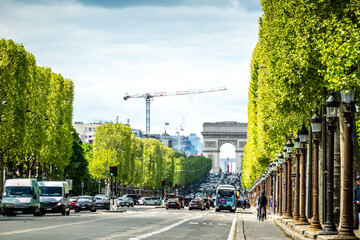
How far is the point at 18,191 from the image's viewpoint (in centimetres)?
4319

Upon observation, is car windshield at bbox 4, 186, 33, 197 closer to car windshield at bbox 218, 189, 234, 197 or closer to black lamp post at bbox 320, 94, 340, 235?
black lamp post at bbox 320, 94, 340, 235

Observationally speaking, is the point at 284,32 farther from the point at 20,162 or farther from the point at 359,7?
the point at 20,162

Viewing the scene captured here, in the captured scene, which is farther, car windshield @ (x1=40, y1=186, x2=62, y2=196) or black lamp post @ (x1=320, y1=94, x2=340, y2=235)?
car windshield @ (x1=40, y1=186, x2=62, y2=196)

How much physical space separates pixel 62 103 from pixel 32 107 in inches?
466

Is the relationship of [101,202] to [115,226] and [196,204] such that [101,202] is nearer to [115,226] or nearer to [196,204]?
[196,204]

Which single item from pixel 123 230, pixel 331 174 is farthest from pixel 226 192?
pixel 331 174

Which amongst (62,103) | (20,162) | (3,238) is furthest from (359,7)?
(62,103)

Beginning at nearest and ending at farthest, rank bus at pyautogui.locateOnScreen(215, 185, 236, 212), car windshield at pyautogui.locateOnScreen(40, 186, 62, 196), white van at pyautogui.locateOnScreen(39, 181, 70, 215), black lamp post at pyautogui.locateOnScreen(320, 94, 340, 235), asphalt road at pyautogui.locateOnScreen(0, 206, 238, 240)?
black lamp post at pyautogui.locateOnScreen(320, 94, 340, 235) < asphalt road at pyautogui.locateOnScreen(0, 206, 238, 240) < white van at pyautogui.locateOnScreen(39, 181, 70, 215) < car windshield at pyautogui.locateOnScreen(40, 186, 62, 196) < bus at pyautogui.locateOnScreen(215, 185, 236, 212)

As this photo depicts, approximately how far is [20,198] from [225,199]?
4403cm

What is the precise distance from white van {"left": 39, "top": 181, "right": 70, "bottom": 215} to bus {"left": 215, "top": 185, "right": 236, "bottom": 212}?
34.0 metres

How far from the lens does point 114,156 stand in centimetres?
10131

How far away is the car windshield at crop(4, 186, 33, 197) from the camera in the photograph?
42969 mm

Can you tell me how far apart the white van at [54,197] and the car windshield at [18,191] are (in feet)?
17.4

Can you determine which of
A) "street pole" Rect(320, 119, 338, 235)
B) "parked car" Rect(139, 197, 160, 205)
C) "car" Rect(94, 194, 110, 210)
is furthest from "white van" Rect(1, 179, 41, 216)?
"parked car" Rect(139, 197, 160, 205)
